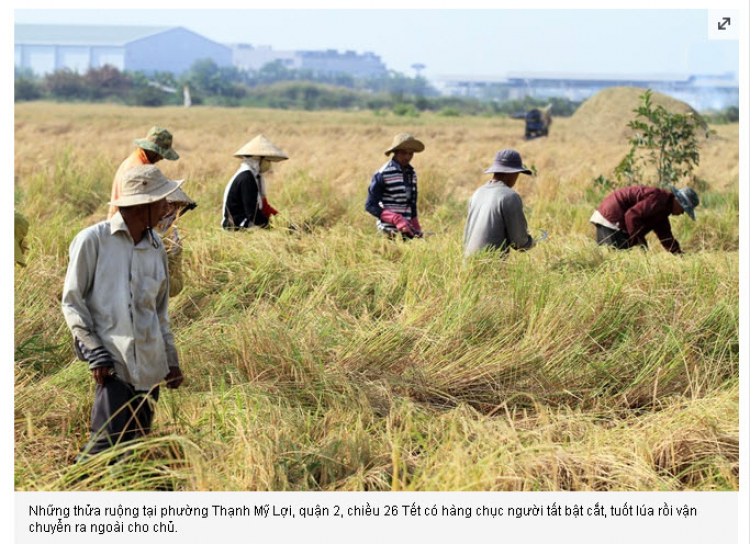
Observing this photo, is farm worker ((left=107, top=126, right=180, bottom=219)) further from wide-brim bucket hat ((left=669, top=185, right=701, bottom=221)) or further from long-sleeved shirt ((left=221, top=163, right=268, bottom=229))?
wide-brim bucket hat ((left=669, top=185, right=701, bottom=221))

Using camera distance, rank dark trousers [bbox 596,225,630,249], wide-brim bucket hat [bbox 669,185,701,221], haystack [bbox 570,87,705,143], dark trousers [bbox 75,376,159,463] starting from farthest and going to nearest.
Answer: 1. haystack [bbox 570,87,705,143]
2. dark trousers [bbox 596,225,630,249]
3. wide-brim bucket hat [bbox 669,185,701,221]
4. dark trousers [bbox 75,376,159,463]

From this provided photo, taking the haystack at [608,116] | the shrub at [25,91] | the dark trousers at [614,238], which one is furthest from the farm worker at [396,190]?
the shrub at [25,91]

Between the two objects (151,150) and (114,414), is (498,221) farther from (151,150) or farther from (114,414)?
(114,414)

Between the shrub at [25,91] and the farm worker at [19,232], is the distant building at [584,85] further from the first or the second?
the farm worker at [19,232]

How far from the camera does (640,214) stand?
6.62m

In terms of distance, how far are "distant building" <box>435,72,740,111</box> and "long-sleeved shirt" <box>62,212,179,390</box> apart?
111 metres

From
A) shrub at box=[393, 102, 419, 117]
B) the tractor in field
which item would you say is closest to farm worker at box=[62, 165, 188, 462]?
the tractor in field

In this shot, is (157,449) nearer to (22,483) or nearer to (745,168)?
(22,483)

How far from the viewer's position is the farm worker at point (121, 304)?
3.27m

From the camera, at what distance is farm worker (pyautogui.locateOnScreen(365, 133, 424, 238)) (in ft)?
21.5

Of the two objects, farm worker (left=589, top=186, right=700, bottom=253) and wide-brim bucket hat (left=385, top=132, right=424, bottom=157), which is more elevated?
wide-brim bucket hat (left=385, top=132, right=424, bottom=157)

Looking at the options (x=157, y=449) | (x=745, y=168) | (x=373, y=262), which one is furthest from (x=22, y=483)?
(x=745, y=168)

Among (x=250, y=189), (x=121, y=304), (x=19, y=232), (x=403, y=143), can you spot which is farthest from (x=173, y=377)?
(x=403, y=143)
